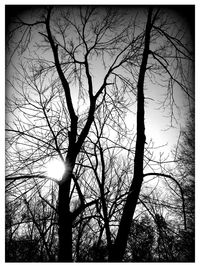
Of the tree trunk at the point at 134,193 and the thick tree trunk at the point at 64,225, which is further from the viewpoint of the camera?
the thick tree trunk at the point at 64,225

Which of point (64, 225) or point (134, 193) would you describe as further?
point (64, 225)

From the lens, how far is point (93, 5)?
3619mm

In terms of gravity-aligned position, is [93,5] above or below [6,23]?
above

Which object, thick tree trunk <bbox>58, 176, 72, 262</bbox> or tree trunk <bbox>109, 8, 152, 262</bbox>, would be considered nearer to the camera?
tree trunk <bbox>109, 8, 152, 262</bbox>

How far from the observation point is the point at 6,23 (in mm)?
3516

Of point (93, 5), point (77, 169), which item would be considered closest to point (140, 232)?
point (77, 169)

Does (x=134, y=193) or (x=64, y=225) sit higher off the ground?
(x=134, y=193)

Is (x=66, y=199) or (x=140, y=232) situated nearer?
(x=66, y=199)
